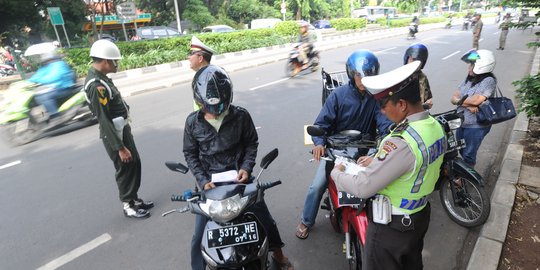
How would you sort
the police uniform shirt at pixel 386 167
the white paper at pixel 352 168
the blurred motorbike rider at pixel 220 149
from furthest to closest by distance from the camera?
1. the blurred motorbike rider at pixel 220 149
2. the white paper at pixel 352 168
3. the police uniform shirt at pixel 386 167

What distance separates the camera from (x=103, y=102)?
316 centimetres

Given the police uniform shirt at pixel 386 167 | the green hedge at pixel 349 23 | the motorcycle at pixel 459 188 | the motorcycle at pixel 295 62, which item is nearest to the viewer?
the police uniform shirt at pixel 386 167

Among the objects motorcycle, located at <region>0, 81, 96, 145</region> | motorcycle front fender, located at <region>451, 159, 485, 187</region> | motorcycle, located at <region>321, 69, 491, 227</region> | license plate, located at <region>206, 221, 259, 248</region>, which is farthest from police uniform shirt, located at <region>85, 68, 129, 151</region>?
motorcycle, located at <region>0, 81, 96, 145</region>

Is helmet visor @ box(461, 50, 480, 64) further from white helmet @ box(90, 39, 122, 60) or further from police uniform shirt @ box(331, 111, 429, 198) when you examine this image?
white helmet @ box(90, 39, 122, 60)

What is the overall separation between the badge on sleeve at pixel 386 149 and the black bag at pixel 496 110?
2372mm

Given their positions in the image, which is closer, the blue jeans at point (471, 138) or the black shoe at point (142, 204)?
the blue jeans at point (471, 138)

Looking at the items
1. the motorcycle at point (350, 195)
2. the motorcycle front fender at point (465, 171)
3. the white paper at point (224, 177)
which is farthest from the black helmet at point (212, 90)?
the motorcycle front fender at point (465, 171)

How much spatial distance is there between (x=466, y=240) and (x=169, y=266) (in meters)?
2.72

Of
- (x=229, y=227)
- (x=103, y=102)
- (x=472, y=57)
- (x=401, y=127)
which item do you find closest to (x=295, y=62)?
(x=472, y=57)

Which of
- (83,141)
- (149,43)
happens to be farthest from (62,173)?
(149,43)

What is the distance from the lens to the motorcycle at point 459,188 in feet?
9.45

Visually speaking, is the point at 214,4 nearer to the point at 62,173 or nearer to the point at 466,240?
the point at 62,173

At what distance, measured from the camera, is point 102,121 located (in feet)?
10.4

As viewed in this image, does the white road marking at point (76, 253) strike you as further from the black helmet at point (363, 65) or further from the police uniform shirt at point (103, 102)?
the black helmet at point (363, 65)
